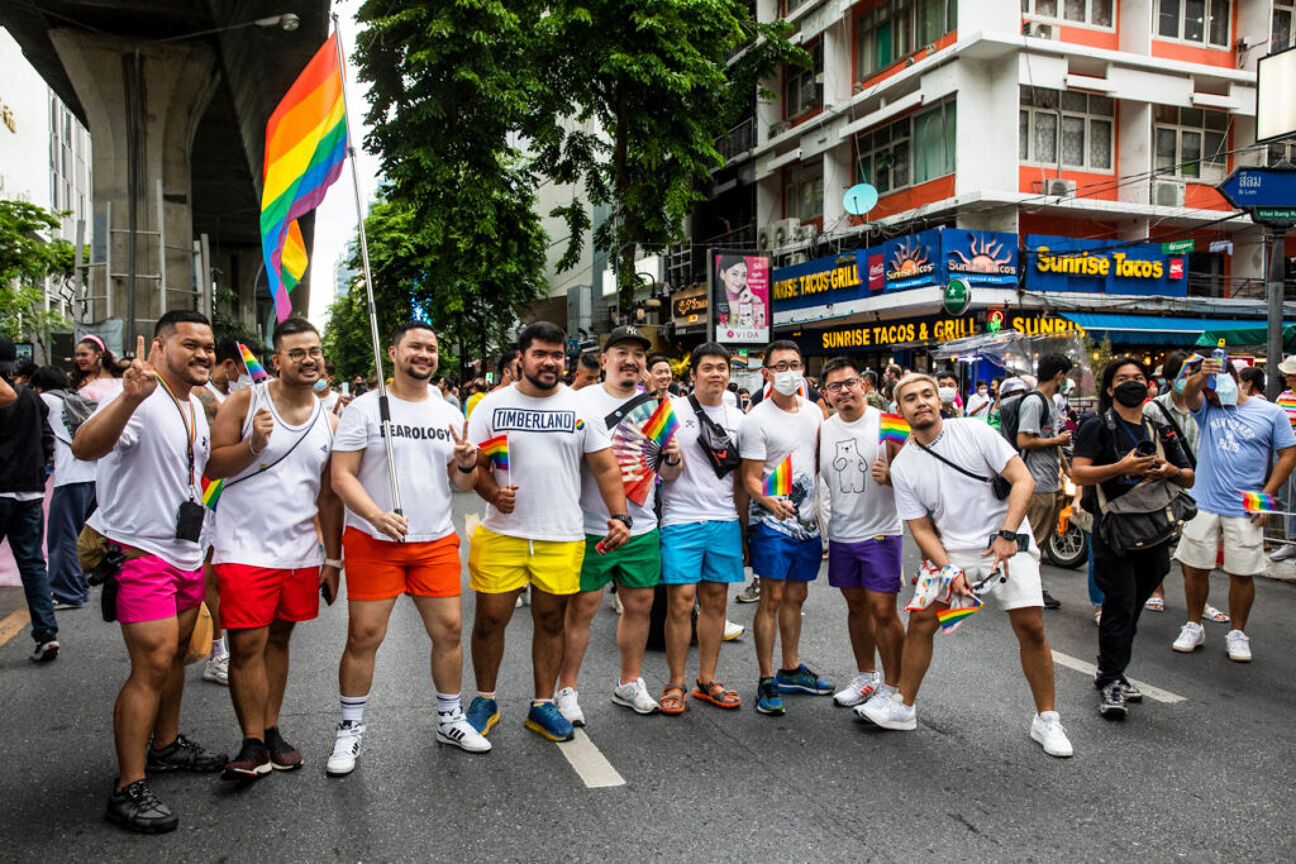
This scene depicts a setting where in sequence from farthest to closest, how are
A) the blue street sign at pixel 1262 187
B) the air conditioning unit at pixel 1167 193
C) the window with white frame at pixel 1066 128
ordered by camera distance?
the air conditioning unit at pixel 1167 193, the window with white frame at pixel 1066 128, the blue street sign at pixel 1262 187

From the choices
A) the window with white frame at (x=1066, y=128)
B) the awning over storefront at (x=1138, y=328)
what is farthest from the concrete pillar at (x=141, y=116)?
the awning over storefront at (x=1138, y=328)

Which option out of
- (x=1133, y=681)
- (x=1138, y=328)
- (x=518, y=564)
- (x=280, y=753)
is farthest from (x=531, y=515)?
(x=1138, y=328)

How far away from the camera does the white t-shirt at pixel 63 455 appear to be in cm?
686

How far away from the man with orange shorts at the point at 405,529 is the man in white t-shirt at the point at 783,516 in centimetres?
157

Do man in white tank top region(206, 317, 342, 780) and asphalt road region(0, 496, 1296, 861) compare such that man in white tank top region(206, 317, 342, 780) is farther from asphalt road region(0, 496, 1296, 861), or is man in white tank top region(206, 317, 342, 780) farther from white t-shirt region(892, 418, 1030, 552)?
white t-shirt region(892, 418, 1030, 552)

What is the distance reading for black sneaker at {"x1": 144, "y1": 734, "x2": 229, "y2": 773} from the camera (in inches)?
156

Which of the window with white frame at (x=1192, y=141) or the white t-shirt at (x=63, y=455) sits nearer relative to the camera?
the white t-shirt at (x=63, y=455)

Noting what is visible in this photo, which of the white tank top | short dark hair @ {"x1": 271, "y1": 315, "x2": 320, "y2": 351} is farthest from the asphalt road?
short dark hair @ {"x1": 271, "y1": 315, "x2": 320, "y2": 351}

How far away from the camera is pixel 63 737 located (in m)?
4.40

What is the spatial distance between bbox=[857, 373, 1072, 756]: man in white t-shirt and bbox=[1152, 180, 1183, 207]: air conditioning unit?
70.9 feet

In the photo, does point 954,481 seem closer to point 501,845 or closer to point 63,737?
point 501,845

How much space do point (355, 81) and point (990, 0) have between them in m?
14.7

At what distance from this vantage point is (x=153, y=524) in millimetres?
3639

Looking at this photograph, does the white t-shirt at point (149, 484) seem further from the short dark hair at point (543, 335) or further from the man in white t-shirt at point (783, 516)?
the man in white t-shirt at point (783, 516)
